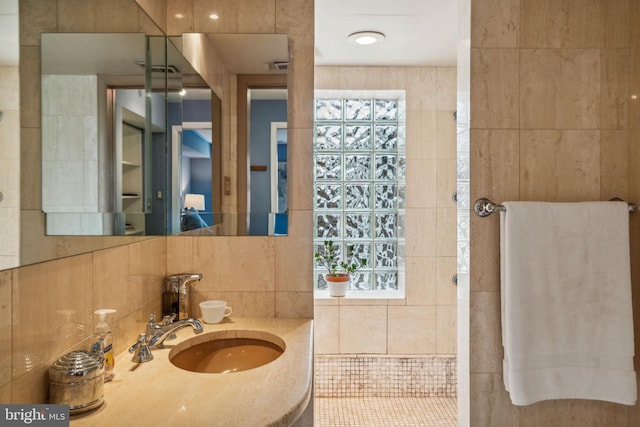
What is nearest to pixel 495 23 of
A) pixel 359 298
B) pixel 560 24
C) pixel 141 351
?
pixel 560 24

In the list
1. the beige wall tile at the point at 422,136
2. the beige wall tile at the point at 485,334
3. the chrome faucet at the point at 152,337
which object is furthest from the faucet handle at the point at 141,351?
the beige wall tile at the point at 422,136

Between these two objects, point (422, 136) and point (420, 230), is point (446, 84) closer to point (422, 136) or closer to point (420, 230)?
point (422, 136)

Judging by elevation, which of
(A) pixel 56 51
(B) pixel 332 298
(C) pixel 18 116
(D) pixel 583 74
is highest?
(D) pixel 583 74

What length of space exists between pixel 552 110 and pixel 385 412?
2.01 meters

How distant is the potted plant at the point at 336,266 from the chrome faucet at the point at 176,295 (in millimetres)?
1391

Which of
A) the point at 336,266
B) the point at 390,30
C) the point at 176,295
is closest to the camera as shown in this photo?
the point at 176,295

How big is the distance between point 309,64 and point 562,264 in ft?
3.90

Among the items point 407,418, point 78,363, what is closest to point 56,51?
point 78,363

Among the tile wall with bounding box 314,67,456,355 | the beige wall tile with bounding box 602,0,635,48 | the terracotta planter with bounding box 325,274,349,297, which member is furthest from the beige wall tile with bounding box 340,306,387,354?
the beige wall tile with bounding box 602,0,635,48

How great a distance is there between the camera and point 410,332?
9.29 ft

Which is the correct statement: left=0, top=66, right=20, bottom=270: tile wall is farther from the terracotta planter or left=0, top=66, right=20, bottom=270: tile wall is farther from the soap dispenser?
the terracotta planter

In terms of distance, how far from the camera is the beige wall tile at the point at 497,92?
1.49 m

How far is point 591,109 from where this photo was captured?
58.8 inches

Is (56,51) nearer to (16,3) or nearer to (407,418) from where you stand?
(16,3)
